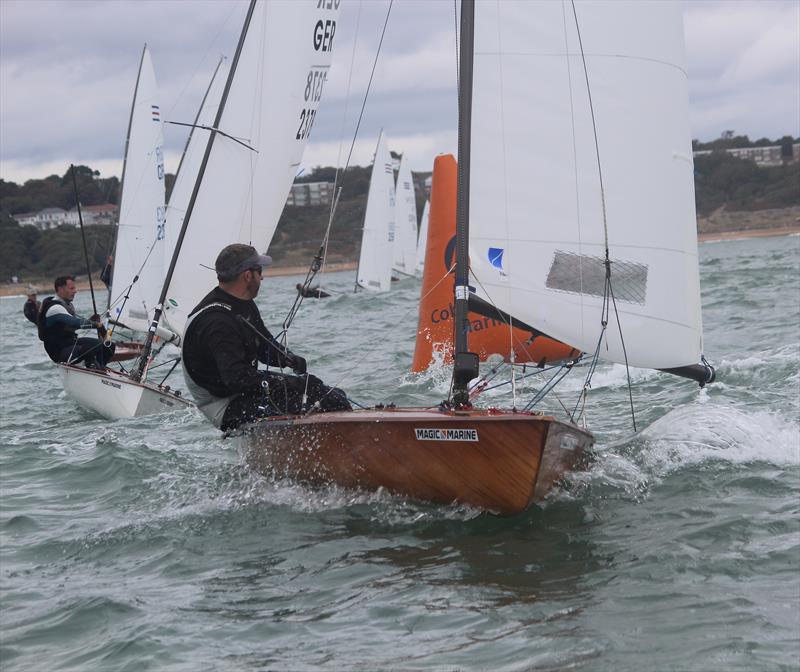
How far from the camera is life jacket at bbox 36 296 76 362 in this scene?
31.9 ft

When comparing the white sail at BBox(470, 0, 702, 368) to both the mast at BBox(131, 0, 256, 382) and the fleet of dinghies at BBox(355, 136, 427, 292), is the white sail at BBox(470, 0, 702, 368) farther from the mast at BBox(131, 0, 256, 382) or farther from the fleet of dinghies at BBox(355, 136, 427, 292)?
Answer: the fleet of dinghies at BBox(355, 136, 427, 292)

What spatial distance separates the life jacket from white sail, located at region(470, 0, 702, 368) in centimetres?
534

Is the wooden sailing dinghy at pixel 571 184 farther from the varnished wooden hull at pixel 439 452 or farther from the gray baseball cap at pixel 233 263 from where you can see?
the gray baseball cap at pixel 233 263

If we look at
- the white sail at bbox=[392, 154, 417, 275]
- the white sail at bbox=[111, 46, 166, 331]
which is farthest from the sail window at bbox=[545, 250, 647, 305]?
the white sail at bbox=[392, 154, 417, 275]

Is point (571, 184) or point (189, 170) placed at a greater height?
point (189, 170)

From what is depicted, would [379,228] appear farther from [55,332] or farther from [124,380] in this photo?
[124,380]

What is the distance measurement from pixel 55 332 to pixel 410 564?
6319 millimetres

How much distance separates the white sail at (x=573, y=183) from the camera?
5.47m

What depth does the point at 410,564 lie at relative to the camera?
14.8 feet

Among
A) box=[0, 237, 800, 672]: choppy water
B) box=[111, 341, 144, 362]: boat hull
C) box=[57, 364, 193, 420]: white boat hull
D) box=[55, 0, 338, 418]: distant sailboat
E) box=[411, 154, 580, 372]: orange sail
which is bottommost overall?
box=[0, 237, 800, 672]: choppy water

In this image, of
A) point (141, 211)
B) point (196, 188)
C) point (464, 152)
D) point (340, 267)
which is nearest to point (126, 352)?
point (196, 188)

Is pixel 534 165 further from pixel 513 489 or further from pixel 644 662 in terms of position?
pixel 644 662

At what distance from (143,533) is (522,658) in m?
2.36

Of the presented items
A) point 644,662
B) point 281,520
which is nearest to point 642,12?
point 281,520
